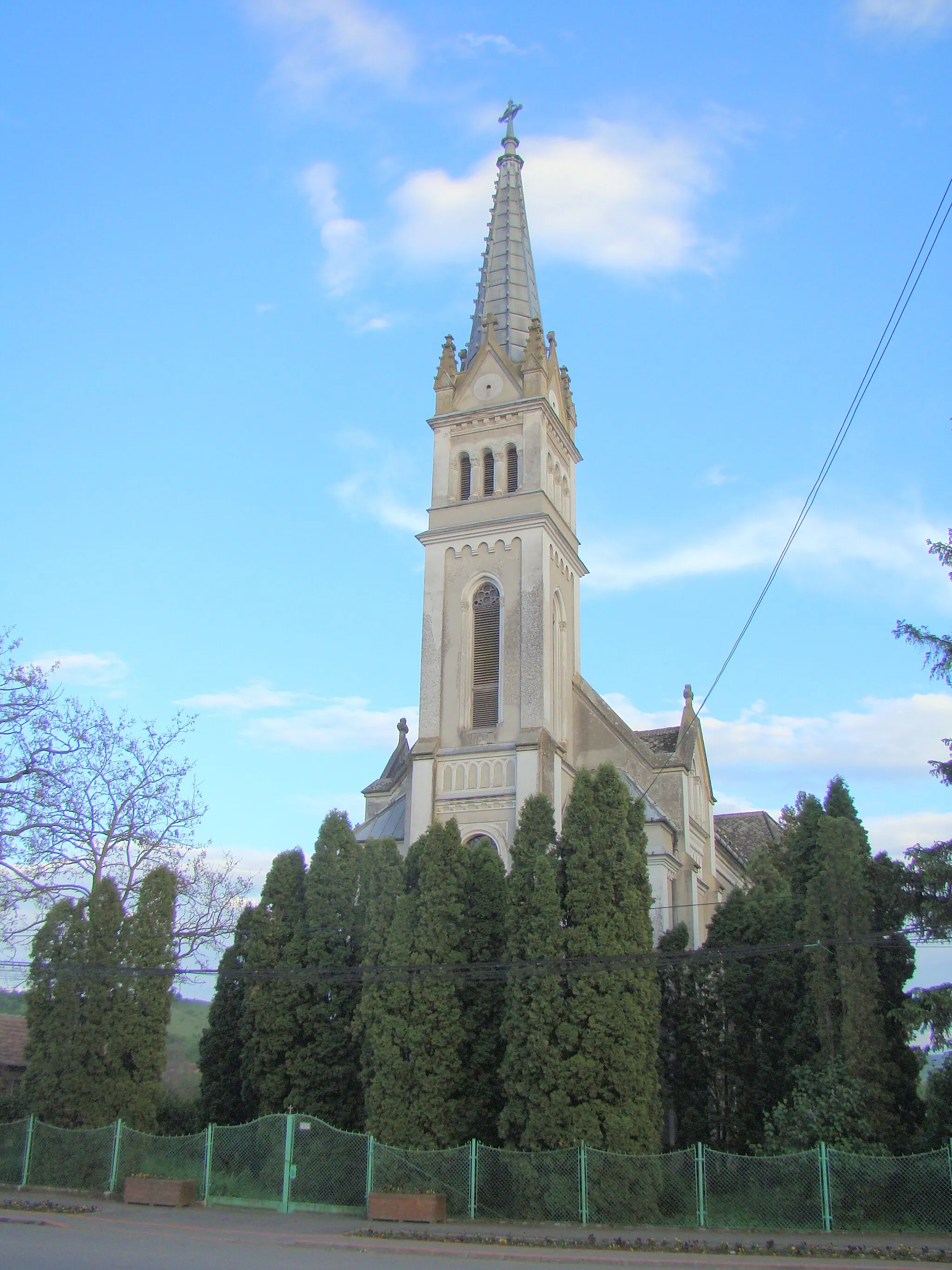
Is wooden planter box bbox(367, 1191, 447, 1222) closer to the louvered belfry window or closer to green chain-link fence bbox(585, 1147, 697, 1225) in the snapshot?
green chain-link fence bbox(585, 1147, 697, 1225)

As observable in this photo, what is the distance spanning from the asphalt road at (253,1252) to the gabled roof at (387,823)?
55.5ft

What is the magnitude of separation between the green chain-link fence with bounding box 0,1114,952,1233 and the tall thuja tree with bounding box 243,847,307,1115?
2.56 meters

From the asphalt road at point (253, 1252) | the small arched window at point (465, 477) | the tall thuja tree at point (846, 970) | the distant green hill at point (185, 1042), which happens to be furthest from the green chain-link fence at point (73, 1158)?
the distant green hill at point (185, 1042)

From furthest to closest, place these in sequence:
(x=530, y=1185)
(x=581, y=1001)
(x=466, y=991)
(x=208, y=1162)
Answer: (x=466, y=991), (x=208, y=1162), (x=581, y=1001), (x=530, y=1185)

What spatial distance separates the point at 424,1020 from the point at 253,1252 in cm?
786

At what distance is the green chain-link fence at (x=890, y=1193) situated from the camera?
2002cm

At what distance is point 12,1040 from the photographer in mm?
39812

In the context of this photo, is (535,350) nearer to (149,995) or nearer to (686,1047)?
(686,1047)

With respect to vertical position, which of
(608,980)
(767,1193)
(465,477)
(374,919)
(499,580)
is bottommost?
(767,1193)

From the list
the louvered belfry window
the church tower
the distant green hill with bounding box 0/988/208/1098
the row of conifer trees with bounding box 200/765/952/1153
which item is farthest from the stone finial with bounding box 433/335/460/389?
the distant green hill with bounding box 0/988/208/1098

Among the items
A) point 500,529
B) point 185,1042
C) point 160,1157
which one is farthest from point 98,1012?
point 185,1042

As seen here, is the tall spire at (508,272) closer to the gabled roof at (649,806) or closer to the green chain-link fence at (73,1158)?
the gabled roof at (649,806)

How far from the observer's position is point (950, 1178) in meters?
19.8

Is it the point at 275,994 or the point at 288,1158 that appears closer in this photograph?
the point at 288,1158
